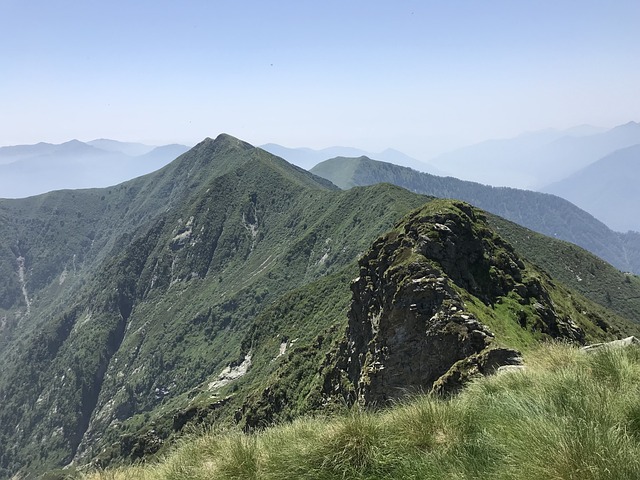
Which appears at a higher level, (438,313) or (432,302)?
(432,302)

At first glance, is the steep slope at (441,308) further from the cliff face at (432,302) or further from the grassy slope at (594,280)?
the grassy slope at (594,280)

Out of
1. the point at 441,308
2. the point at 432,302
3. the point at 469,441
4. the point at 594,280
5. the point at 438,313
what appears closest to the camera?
the point at 469,441

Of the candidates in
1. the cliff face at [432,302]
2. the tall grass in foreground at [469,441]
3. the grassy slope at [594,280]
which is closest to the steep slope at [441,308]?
the cliff face at [432,302]

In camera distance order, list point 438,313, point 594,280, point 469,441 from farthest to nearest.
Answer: point 594,280 < point 438,313 < point 469,441

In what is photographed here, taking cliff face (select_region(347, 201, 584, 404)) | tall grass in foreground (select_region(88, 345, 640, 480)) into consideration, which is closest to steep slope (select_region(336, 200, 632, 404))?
cliff face (select_region(347, 201, 584, 404))

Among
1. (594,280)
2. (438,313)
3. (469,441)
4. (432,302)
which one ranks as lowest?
(594,280)

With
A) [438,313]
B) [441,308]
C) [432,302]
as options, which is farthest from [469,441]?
[432,302]

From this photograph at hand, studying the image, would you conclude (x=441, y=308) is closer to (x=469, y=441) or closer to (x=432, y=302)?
(x=432, y=302)

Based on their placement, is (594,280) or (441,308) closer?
(441,308)
